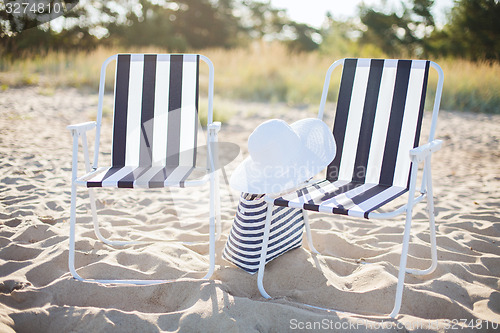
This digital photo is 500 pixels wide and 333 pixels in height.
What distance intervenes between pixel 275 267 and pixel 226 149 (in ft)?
9.70

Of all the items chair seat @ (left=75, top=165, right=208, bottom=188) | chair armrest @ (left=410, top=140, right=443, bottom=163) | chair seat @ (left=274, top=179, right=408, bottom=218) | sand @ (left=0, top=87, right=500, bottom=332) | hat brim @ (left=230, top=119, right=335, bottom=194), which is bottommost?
sand @ (left=0, top=87, right=500, bottom=332)

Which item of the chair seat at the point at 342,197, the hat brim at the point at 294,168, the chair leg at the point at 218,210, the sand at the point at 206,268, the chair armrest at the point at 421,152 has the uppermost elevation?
the chair armrest at the point at 421,152

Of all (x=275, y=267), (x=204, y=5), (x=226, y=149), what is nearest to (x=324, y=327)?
(x=275, y=267)

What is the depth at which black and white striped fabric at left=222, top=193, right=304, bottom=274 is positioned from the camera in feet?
7.41

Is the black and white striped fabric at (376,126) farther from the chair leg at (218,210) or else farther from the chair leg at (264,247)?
the chair leg at (218,210)

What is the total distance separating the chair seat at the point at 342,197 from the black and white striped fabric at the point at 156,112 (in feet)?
2.56

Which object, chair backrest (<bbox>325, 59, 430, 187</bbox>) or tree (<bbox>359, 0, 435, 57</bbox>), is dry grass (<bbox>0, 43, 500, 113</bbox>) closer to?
chair backrest (<bbox>325, 59, 430, 187</bbox>)

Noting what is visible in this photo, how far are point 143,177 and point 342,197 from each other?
1041mm

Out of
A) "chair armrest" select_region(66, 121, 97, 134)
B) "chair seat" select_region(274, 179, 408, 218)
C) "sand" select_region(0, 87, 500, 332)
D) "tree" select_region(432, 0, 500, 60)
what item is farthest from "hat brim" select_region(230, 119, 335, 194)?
"tree" select_region(432, 0, 500, 60)

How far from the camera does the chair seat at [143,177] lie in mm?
2148

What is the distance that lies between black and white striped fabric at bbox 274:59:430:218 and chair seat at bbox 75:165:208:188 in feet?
2.04

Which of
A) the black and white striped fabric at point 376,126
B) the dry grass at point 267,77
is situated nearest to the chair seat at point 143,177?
the black and white striped fabric at point 376,126

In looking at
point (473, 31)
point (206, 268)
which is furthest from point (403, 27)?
point (206, 268)

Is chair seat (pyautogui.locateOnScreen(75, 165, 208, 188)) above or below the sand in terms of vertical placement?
above
